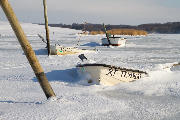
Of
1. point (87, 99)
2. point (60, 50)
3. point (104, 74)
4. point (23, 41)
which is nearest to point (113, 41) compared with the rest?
point (60, 50)

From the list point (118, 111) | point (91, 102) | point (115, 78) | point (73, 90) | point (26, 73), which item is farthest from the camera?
point (26, 73)

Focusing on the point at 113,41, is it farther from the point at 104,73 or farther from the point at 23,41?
the point at 23,41

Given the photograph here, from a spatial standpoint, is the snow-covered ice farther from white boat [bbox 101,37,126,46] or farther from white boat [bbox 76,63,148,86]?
white boat [bbox 101,37,126,46]

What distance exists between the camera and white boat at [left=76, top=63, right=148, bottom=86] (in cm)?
963

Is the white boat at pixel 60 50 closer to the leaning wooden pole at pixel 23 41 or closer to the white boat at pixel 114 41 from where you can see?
the white boat at pixel 114 41

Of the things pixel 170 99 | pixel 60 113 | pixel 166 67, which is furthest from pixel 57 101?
pixel 166 67

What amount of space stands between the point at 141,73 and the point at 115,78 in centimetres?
142

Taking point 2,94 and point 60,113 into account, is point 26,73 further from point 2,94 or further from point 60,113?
point 60,113

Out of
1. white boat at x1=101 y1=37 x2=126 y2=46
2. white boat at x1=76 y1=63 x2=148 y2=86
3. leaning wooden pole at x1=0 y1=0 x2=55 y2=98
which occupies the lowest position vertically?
white boat at x1=101 y1=37 x2=126 y2=46

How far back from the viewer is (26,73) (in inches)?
479

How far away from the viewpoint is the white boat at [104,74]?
31.6 feet

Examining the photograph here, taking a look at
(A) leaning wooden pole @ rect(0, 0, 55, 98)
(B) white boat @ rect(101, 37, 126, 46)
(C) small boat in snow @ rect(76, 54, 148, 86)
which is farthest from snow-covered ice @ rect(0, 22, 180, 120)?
(B) white boat @ rect(101, 37, 126, 46)

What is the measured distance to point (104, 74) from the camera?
970cm

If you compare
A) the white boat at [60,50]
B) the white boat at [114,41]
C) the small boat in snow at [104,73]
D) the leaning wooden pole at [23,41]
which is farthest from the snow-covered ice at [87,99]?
the white boat at [114,41]
